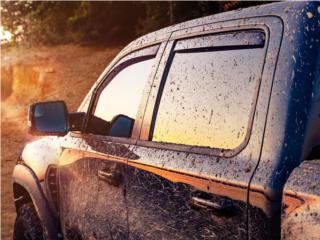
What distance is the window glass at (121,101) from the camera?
2.54 meters

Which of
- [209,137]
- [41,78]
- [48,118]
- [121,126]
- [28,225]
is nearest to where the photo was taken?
[209,137]

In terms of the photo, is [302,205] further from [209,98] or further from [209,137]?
[209,98]

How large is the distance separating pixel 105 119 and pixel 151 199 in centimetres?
101

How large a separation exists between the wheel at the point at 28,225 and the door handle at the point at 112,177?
4.38ft

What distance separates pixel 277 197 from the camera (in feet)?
4.77

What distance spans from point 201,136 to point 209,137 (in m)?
0.05

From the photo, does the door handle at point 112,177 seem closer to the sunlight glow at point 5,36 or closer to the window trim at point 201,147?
the window trim at point 201,147

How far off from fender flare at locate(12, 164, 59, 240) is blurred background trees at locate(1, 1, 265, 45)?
1638 cm

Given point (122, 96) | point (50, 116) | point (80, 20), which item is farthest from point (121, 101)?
point (80, 20)

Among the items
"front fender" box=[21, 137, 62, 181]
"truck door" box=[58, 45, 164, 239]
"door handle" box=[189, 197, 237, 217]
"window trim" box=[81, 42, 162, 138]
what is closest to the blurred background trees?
"front fender" box=[21, 137, 62, 181]

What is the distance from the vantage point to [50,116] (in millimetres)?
3059

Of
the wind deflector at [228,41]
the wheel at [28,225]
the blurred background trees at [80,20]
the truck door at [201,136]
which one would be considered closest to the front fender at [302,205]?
the truck door at [201,136]

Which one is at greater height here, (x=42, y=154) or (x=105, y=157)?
(x=105, y=157)

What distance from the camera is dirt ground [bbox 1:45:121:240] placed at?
699 inches
